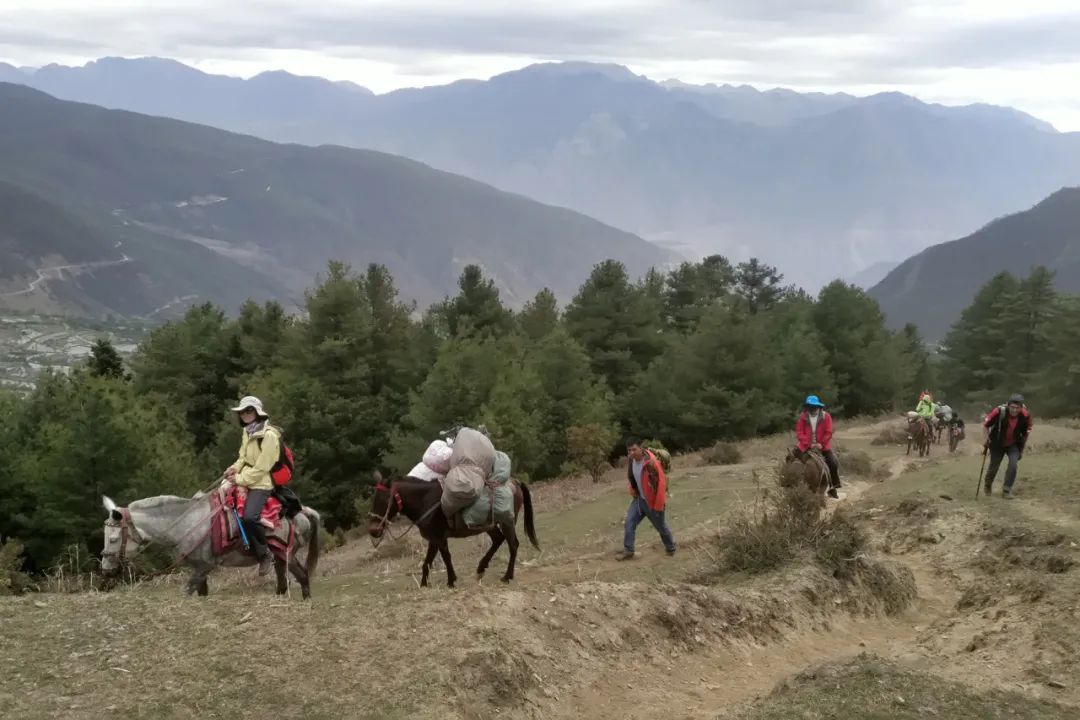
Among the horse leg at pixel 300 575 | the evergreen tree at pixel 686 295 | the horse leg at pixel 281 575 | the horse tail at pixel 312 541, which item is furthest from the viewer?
the evergreen tree at pixel 686 295

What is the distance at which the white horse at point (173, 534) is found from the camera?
38.0ft

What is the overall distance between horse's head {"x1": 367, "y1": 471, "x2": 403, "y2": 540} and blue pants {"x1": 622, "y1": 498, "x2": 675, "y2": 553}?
3.82m

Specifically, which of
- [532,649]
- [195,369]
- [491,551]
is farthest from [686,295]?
[532,649]

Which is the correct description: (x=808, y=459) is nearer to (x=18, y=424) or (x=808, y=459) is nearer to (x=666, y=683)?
(x=666, y=683)

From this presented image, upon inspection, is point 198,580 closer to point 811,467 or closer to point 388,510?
point 388,510

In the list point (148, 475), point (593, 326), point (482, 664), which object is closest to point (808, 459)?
point (482, 664)

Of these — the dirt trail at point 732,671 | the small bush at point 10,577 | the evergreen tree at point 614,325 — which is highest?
the evergreen tree at point 614,325

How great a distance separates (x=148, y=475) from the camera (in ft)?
99.2

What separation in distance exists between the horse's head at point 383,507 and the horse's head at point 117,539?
310 cm

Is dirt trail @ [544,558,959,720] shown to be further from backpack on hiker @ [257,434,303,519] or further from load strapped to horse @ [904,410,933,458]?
load strapped to horse @ [904,410,933,458]

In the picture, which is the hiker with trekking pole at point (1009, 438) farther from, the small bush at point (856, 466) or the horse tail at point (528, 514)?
the horse tail at point (528, 514)

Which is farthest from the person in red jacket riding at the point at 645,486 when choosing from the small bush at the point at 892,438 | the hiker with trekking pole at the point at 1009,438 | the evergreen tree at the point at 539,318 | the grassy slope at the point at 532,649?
the evergreen tree at the point at 539,318

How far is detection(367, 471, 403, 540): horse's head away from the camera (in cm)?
1298

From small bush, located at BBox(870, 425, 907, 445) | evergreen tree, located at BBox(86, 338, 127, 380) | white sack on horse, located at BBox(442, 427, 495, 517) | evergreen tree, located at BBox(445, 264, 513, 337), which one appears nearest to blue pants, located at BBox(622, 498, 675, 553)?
white sack on horse, located at BBox(442, 427, 495, 517)
